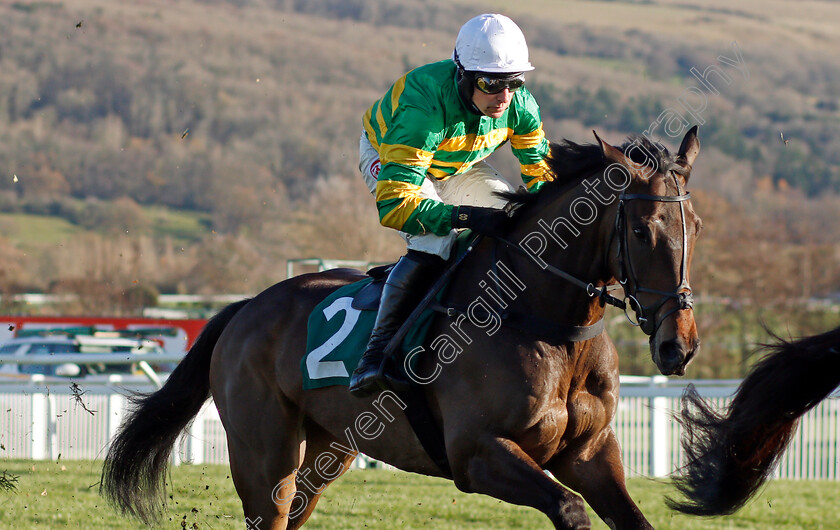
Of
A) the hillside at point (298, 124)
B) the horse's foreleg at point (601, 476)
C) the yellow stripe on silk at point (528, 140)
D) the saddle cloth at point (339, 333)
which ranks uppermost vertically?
the hillside at point (298, 124)

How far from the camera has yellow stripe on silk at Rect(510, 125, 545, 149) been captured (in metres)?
4.29

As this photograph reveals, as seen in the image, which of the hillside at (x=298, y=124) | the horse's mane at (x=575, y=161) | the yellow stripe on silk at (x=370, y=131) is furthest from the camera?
the hillside at (x=298, y=124)

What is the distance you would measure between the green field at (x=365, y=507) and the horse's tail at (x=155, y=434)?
339 mm

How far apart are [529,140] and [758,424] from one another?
60.4 inches

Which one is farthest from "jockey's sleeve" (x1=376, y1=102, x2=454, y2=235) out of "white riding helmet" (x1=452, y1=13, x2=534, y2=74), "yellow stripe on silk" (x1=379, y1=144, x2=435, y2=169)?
"white riding helmet" (x1=452, y1=13, x2=534, y2=74)

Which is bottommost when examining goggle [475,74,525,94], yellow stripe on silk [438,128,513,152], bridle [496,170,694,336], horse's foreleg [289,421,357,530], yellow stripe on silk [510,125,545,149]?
horse's foreleg [289,421,357,530]

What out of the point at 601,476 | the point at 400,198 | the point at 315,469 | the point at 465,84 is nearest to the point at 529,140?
the point at 465,84

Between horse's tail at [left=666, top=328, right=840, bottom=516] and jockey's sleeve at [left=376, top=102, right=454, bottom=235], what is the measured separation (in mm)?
1278

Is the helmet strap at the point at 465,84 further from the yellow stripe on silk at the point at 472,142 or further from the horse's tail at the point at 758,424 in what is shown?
the horse's tail at the point at 758,424

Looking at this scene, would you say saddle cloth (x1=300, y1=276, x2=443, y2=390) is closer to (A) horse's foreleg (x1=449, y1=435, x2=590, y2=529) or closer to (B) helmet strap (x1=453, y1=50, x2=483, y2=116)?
(A) horse's foreleg (x1=449, y1=435, x2=590, y2=529)

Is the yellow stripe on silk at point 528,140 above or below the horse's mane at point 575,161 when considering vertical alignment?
above

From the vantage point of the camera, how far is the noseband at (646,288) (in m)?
3.12

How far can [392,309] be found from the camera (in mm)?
3844

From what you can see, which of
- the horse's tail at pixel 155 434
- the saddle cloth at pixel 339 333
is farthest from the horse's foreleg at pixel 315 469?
the horse's tail at pixel 155 434
